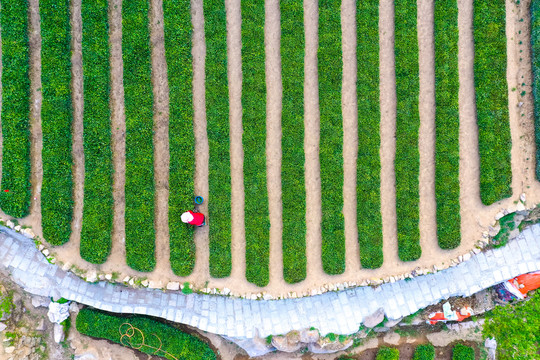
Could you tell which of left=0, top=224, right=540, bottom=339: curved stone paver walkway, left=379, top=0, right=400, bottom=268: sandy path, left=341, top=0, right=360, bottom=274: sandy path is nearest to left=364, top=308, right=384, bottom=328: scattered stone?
left=0, top=224, right=540, bottom=339: curved stone paver walkway

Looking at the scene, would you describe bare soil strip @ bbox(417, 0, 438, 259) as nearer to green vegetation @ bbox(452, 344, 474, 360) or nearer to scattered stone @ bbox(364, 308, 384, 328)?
scattered stone @ bbox(364, 308, 384, 328)

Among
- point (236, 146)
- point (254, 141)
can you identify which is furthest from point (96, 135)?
point (254, 141)

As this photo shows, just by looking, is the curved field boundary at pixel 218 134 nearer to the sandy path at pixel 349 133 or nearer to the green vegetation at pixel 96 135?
the green vegetation at pixel 96 135

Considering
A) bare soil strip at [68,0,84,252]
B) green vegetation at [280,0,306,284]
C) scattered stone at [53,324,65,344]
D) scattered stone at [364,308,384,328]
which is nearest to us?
green vegetation at [280,0,306,284]

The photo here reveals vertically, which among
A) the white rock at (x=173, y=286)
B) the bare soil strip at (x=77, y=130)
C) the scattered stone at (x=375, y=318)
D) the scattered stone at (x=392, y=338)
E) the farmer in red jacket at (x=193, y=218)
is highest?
the bare soil strip at (x=77, y=130)

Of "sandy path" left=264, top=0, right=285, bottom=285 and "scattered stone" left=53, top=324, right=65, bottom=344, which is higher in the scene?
"sandy path" left=264, top=0, right=285, bottom=285

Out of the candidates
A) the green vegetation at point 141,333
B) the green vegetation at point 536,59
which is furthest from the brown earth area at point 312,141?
the green vegetation at point 141,333
